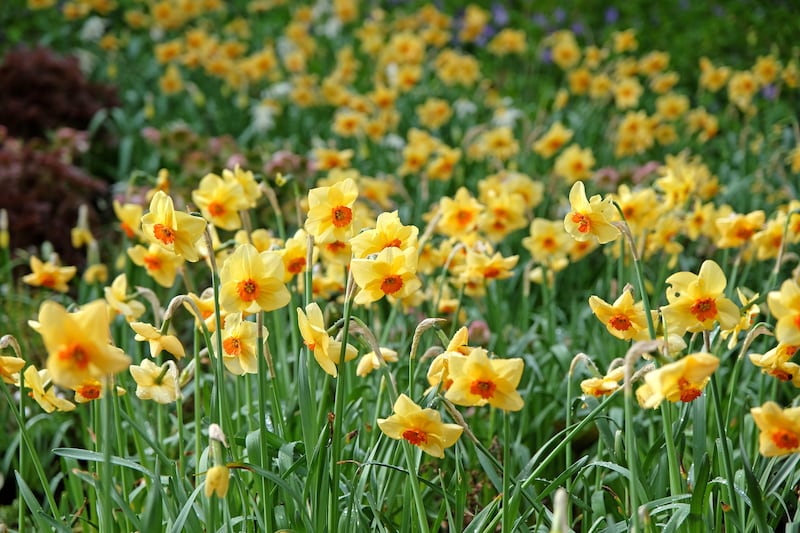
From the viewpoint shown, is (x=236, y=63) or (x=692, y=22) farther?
(x=692, y=22)

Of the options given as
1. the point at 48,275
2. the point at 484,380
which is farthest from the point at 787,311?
the point at 48,275

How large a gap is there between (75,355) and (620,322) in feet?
3.46

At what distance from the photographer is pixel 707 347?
1.73 m

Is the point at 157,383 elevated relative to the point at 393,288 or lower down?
lower down

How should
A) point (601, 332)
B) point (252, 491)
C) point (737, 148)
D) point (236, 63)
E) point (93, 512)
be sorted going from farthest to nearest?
1. point (236, 63)
2. point (737, 148)
3. point (601, 332)
4. point (93, 512)
5. point (252, 491)

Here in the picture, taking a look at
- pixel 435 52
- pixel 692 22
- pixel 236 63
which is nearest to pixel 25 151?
pixel 236 63

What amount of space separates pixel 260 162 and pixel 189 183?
1.21 feet

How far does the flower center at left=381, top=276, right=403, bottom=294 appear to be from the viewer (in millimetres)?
1632

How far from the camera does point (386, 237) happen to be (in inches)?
68.4

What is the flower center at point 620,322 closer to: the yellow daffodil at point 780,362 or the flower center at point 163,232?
the yellow daffodil at point 780,362

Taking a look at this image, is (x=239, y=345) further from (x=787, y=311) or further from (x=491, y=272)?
(x=787, y=311)

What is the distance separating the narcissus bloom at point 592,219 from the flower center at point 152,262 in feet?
3.63

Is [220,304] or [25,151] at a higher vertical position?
[220,304]

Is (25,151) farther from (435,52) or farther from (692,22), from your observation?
(692,22)
